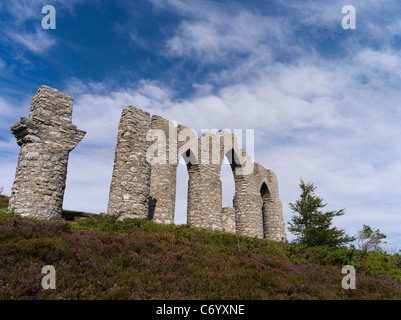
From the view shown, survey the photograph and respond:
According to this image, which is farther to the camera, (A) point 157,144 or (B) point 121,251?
(A) point 157,144

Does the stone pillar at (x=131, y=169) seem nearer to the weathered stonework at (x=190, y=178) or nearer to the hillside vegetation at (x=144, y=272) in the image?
the weathered stonework at (x=190, y=178)

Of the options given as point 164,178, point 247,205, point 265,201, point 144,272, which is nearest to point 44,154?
point 144,272

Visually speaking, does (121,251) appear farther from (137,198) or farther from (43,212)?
(137,198)

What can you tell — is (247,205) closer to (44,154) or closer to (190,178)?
(190,178)

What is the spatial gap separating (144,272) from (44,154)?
8991mm

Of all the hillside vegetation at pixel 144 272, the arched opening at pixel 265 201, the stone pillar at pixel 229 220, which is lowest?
the hillside vegetation at pixel 144 272

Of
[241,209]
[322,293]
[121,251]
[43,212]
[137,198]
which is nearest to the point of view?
[322,293]

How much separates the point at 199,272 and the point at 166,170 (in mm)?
15219

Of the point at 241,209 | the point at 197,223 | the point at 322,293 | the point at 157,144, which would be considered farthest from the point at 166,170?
the point at 322,293

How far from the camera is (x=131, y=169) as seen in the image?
16.6 meters

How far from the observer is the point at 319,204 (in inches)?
712

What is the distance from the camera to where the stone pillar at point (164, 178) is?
71.5 feet

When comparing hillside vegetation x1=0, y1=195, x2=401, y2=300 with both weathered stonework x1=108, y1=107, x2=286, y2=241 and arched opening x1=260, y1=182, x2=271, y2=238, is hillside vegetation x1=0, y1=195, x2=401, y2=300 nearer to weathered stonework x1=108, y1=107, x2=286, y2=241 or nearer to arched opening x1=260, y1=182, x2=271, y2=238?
weathered stonework x1=108, y1=107, x2=286, y2=241

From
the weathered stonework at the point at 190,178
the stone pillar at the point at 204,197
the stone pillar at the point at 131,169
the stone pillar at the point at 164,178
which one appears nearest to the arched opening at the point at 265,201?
the weathered stonework at the point at 190,178
